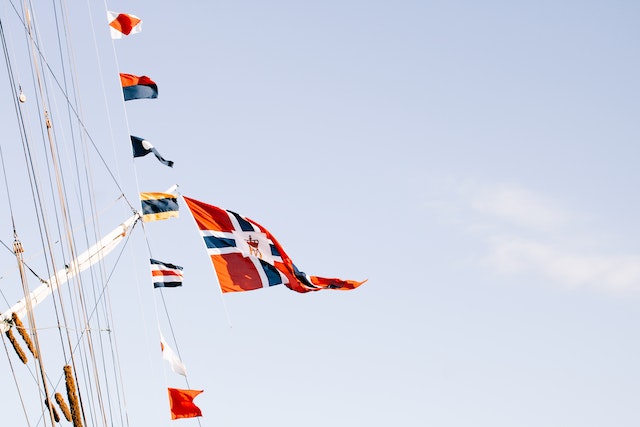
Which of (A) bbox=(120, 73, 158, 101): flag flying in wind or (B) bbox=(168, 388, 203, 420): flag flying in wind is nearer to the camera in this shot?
(B) bbox=(168, 388, 203, 420): flag flying in wind

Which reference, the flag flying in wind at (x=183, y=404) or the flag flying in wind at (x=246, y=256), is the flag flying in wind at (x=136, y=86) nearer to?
Result: the flag flying in wind at (x=246, y=256)

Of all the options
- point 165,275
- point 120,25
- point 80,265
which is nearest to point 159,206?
point 165,275

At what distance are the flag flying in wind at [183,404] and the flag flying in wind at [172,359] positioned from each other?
0.87 m

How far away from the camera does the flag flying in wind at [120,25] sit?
87.2ft

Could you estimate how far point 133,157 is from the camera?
2638 centimetres

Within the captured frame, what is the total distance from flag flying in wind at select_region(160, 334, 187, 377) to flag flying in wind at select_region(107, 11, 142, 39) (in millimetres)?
8857

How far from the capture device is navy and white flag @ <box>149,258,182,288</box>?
96.3ft

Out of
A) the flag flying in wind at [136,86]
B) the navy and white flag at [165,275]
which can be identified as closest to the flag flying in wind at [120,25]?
the flag flying in wind at [136,86]

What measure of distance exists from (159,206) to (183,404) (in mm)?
6541

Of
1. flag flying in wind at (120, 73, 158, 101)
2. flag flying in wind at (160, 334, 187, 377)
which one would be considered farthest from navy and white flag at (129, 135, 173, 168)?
flag flying in wind at (160, 334, 187, 377)

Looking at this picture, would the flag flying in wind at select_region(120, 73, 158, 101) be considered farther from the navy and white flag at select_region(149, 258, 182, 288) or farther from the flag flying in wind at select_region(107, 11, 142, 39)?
the navy and white flag at select_region(149, 258, 182, 288)

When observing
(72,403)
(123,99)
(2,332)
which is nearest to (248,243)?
(123,99)

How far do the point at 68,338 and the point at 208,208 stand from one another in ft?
30.7

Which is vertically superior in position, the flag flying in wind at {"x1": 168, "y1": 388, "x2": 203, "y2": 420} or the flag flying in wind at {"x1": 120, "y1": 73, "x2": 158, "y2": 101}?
the flag flying in wind at {"x1": 120, "y1": 73, "x2": 158, "y2": 101}
